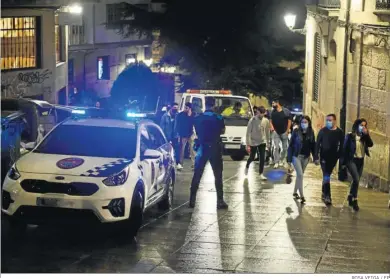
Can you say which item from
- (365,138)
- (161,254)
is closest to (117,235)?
(161,254)

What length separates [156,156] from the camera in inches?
452

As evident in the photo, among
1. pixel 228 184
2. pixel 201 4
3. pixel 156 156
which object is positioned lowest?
pixel 228 184

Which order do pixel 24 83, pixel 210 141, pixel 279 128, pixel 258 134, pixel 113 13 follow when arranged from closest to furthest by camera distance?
pixel 210 141
pixel 258 134
pixel 279 128
pixel 24 83
pixel 113 13

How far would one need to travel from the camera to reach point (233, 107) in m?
24.5

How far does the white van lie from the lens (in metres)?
23.9

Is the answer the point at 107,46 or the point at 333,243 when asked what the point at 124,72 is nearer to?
the point at 107,46

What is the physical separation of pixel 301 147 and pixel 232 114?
1036 cm

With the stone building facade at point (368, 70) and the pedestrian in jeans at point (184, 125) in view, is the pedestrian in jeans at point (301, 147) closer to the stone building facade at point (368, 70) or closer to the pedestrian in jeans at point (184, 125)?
the stone building facade at point (368, 70)

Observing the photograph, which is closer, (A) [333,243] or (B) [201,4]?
(A) [333,243]

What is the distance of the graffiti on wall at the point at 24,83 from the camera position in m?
26.4

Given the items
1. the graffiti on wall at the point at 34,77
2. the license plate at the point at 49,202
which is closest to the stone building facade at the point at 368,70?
the license plate at the point at 49,202

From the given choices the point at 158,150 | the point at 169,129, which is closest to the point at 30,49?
the point at 169,129

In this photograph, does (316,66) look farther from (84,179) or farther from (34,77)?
(84,179)

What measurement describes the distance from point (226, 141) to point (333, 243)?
13.3m
